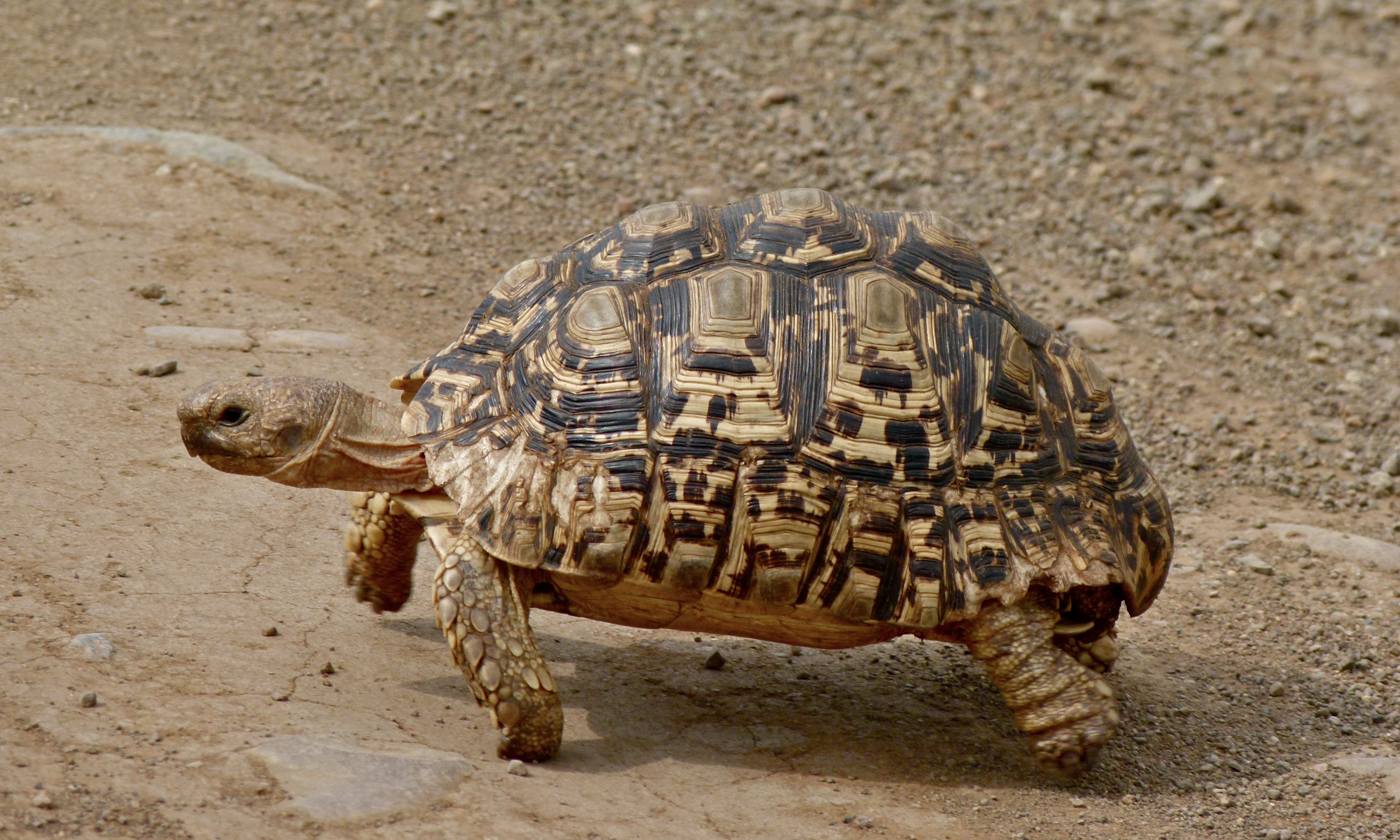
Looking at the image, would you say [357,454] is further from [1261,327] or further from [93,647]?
[1261,327]

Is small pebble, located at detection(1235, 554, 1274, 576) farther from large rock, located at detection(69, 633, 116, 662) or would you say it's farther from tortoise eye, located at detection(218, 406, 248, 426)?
large rock, located at detection(69, 633, 116, 662)

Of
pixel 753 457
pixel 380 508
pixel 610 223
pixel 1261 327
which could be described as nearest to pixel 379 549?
pixel 380 508

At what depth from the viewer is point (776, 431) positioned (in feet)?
12.7

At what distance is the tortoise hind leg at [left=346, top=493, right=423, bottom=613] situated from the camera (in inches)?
179

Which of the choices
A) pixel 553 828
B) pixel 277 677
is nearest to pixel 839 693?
pixel 553 828

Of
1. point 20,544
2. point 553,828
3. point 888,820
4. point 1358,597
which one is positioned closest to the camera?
point 553,828

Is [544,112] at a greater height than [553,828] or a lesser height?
greater

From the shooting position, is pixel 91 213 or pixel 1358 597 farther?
pixel 91 213

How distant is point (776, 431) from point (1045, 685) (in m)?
1.15

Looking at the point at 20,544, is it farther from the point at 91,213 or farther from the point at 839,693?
the point at 91,213

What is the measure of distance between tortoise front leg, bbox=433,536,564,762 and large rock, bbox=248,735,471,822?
19 centimetres

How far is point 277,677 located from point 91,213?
404cm

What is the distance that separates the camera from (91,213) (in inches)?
277

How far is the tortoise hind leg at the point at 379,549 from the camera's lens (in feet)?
14.9
